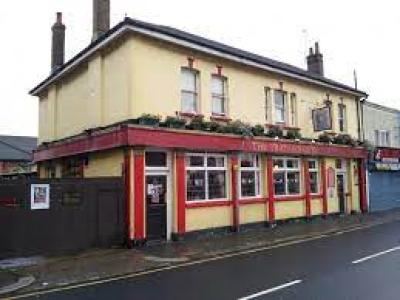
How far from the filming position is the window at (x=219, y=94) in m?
19.3

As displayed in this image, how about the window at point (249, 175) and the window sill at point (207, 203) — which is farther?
the window at point (249, 175)

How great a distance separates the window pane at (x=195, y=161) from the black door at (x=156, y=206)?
114 cm

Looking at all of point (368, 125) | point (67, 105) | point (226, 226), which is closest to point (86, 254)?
point (226, 226)

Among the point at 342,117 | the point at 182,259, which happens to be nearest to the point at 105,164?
the point at 182,259

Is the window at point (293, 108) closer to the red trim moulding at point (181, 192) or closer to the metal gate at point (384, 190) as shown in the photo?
the red trim moulding at point (181, 192)

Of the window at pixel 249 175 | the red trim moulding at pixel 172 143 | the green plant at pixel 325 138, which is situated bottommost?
the window at pixel 249 175

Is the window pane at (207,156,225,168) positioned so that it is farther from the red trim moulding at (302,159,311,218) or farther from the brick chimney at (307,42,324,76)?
the brick chimney at (307,42,324,76)

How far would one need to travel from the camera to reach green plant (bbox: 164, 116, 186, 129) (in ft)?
55.1

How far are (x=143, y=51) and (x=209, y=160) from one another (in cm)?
465

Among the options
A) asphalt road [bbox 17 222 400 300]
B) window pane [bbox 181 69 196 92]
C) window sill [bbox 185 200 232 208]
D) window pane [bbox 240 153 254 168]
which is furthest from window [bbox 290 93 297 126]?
asphalt road [bbox 17 222 400 300]

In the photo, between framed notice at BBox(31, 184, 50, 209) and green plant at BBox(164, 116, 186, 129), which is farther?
green plant at BBox(164, 116, 186, 129)

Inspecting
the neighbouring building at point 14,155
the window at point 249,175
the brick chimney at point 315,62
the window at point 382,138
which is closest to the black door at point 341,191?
the window at point 382,138

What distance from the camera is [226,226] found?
18844mm

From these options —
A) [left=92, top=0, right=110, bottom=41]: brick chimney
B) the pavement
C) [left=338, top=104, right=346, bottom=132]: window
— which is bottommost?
the pavement
